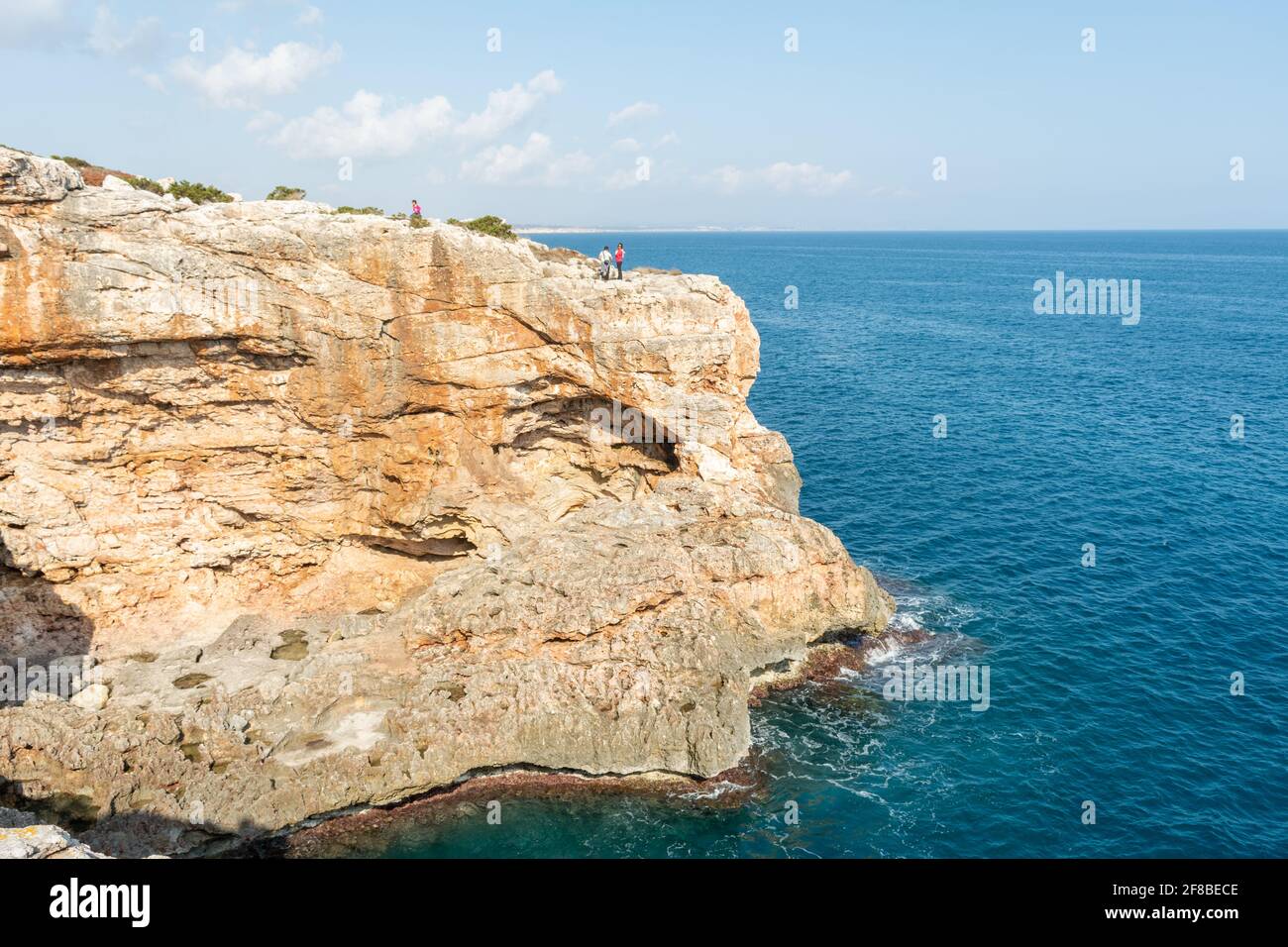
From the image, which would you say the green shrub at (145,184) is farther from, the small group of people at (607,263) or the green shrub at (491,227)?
the small group of people at (607,263)

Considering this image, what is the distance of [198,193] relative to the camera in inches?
1441

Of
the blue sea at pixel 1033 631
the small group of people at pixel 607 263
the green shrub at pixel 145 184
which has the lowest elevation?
the blue sea at pixel 1033 631

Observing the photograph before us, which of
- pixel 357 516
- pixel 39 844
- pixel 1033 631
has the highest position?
pixel 357 516

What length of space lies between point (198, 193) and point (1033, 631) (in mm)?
45125

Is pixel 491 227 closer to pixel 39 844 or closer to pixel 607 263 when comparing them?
pixel 607 263

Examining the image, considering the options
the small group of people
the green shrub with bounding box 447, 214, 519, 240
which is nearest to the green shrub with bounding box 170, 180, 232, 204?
the green shrub with bounding box 447, 214, 519, 240

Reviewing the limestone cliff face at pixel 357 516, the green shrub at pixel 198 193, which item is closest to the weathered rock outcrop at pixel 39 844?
the limestone cliff face at pixel 357 516

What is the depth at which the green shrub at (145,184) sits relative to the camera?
36.8 metres

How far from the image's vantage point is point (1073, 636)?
4266 centimetres

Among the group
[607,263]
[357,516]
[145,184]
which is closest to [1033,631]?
[607,263]

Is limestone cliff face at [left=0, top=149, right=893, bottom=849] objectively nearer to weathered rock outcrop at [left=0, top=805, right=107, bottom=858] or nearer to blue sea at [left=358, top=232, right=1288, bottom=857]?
blue sea at [left=358, top=232, right=1288, bottom=857]

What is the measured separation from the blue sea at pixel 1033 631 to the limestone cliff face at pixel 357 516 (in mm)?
3601

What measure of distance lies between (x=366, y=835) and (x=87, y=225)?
25369mm
